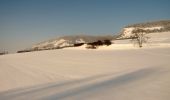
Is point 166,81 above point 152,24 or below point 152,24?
below

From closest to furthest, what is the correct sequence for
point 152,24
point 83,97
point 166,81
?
point 83,97 → point 166,81 → point 152,24

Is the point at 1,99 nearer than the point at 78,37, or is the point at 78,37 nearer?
the point at 1,99

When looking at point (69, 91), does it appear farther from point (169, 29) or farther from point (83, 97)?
point (169, 29)

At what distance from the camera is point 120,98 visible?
607 cm

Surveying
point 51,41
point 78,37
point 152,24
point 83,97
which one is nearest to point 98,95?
point 83,97

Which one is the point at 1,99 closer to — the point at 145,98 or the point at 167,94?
the point at 145,98

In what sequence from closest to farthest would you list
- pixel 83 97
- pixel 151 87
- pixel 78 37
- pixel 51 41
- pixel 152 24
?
pixel 83 97
pixel 151 87
pixel 152 24
pixel 78 37
pixel 51 41

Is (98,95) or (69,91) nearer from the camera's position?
(98,95)

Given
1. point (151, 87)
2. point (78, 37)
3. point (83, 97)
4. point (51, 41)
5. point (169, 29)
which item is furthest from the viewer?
point (51, 41)

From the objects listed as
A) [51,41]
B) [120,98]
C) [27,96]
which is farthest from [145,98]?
[51,41]

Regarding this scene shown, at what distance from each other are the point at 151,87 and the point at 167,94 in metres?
0.94

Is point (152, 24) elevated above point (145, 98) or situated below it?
above

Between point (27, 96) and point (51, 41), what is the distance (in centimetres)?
8604

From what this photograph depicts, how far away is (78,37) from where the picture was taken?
8200cm
